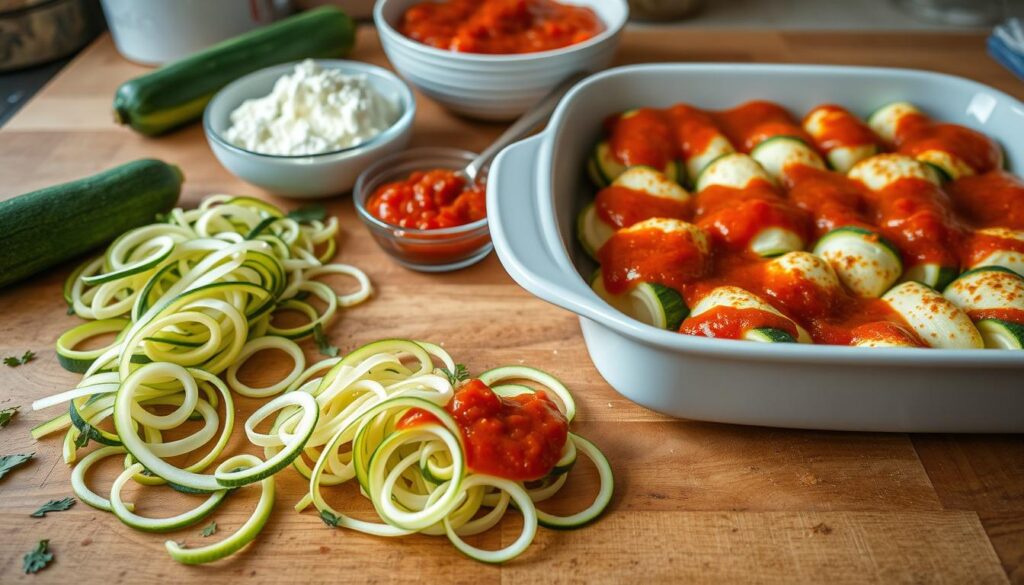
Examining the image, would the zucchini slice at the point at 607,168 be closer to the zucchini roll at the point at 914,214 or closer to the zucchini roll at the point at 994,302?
the zucchini roll at the point at 914,214

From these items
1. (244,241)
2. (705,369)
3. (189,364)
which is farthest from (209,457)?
(705,369)

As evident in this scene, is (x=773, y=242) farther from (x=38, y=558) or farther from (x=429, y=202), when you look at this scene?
(x=38, y=558)

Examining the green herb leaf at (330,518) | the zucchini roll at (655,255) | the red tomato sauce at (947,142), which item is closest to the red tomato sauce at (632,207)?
the zucchini roll at (655,255)

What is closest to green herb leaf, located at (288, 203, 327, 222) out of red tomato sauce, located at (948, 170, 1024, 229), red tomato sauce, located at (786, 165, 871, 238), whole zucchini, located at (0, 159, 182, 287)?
whole zucchini, located at (0, 159, 182, 287)

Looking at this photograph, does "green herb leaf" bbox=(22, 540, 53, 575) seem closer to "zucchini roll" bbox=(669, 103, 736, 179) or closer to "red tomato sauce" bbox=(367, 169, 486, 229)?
"red tomato sauce" bbox=(367, 169, 486, 229)

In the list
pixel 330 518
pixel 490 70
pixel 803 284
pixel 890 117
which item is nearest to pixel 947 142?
pixel 890 117
